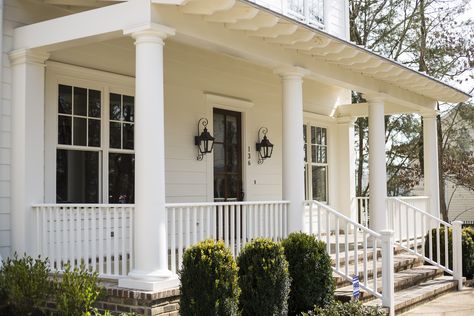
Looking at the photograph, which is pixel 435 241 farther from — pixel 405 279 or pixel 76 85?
pixel 76 85

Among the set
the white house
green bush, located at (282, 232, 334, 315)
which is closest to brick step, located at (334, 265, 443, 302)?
the white house

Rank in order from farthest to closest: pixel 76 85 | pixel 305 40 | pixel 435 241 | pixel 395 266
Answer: pixel 435 241, pixel 395 266, pixel 76 85, pixel 305 40

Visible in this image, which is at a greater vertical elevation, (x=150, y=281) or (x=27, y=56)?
(x=27, y=56)

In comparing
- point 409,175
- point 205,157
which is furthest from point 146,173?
point 409,175

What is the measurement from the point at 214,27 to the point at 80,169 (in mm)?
2714

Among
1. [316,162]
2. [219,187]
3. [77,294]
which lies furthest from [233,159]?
[77,294]

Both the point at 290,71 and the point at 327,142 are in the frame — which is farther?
the point at 327,142

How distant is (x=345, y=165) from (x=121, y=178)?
658cm

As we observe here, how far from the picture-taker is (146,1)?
20.1 ft

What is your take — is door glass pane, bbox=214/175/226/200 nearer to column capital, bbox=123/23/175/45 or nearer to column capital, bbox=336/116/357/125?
column capital, bbox=336/116/357/125

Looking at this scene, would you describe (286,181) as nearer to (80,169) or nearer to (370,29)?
(80,169)

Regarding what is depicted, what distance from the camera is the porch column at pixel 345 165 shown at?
13523 millimetres

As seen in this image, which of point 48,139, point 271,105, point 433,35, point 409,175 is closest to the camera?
point 48,139

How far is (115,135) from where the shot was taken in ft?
27.7
